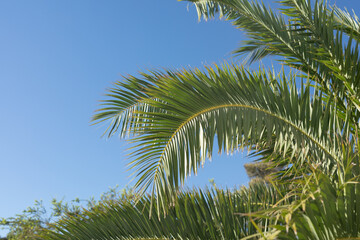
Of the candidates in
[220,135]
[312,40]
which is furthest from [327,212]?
[312,40]

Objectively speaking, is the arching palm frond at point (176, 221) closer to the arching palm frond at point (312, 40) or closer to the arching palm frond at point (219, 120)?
the arching palm frond at point (219, 120)

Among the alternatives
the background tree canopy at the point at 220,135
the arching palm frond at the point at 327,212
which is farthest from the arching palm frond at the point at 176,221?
the arching palm frond at the point at 327,212

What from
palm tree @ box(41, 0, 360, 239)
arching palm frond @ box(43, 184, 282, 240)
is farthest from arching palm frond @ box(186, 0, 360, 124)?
arching palm frond @ box(43, 184, 282, 240)

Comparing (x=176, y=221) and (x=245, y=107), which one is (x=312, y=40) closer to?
(x=245, y=107)

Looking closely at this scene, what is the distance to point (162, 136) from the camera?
3.64m

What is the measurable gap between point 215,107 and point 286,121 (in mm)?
799

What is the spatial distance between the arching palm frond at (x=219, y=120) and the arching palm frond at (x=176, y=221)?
66cm

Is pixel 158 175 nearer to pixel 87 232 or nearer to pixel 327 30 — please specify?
pixel 87 232

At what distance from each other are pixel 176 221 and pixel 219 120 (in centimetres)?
128

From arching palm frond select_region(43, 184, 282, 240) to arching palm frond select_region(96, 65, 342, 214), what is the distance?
2.18 ft

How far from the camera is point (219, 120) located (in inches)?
147

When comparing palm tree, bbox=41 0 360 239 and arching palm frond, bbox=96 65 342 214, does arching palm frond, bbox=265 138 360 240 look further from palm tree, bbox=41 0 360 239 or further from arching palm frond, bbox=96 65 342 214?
arching palm frond, bbox=96 65 342 214

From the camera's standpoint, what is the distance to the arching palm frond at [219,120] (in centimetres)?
357

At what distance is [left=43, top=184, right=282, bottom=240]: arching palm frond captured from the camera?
4.10m
